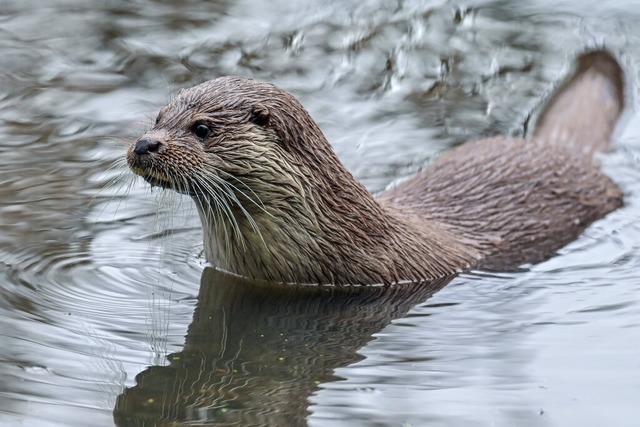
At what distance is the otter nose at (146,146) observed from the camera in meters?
4.61

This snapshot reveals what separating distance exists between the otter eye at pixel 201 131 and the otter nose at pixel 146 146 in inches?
7.6

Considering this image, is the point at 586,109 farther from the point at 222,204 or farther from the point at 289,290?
the point at 222,204

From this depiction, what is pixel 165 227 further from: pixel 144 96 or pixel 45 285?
pixel 144 96

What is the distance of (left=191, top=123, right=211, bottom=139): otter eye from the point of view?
478 cm

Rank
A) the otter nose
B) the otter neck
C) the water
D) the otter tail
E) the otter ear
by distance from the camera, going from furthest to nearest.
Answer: the otter tail
the otter neck
the otter ear
the otter nose
the water

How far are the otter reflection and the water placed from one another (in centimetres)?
1

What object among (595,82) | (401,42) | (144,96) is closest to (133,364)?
(144,96)

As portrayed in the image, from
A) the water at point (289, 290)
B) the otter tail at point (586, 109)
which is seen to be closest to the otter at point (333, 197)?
the water at point (289, 290)

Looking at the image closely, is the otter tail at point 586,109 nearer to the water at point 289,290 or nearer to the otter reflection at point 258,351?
the water at point 289,290

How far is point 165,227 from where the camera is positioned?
231 inches

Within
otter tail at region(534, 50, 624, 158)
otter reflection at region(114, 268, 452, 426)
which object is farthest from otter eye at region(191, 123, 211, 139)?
otter tail at region(534, 50, 624, 158)

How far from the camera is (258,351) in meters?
4.52

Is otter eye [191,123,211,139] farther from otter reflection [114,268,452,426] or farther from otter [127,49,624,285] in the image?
otter reflection [114,268,452,426]

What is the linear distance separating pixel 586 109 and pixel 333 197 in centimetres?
240
